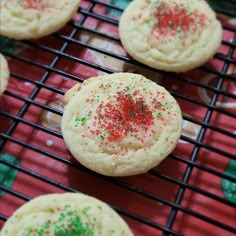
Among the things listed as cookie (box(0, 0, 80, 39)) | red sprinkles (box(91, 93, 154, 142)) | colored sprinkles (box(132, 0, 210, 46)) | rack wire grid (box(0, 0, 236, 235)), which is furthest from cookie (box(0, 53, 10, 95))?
colored sprinkles (box(132, 0, 210, 46))

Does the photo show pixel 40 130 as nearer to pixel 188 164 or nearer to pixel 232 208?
pixel 188 164

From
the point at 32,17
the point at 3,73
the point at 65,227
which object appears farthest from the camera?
the point at 32,17

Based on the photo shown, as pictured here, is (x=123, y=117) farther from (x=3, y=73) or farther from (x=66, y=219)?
(x=3, y=73)

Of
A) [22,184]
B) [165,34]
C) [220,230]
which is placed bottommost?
[22,184]

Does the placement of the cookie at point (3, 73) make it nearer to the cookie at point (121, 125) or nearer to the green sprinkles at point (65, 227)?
the cookie at point (121, 125)

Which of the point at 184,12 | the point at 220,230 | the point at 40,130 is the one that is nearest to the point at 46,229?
the point at 40,130

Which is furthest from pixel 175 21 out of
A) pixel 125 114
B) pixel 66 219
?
pixel 66 219

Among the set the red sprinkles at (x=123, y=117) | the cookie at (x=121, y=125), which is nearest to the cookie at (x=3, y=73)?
the cookie at (x=121, y=125)

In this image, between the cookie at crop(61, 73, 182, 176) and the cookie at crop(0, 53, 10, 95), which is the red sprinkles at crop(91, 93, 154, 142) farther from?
the cookie at crop(0, 53, 10, 95)
